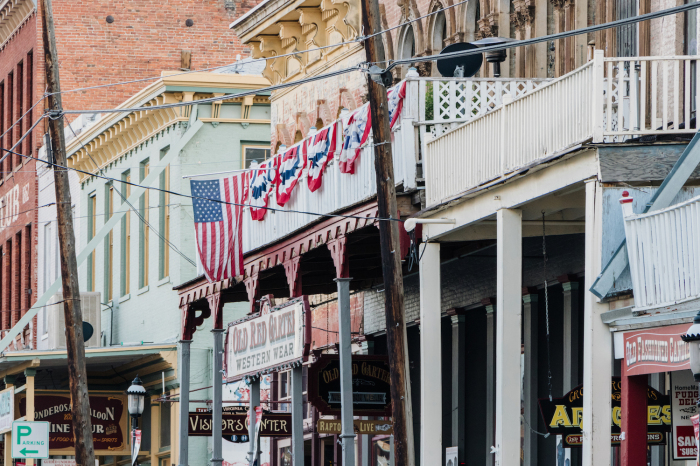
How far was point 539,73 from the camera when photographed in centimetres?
2189

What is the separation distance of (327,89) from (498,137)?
12.7 metres

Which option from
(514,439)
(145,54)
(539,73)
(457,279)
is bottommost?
(514,439)

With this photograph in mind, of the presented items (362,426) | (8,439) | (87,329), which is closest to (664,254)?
(362,426)

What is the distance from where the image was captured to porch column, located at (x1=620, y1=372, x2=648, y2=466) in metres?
13.6

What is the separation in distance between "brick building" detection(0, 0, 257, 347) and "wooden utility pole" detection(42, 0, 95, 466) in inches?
598

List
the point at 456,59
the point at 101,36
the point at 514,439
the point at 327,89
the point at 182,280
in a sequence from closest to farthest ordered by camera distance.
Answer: the point at 514,439, the point at 456,59, the point at 327,89, the point at 182,280, the point at 101,36

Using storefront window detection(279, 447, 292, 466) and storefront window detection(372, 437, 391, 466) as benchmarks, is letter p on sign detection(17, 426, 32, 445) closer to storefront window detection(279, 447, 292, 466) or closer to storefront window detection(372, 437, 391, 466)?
storefront window detection(279, 447, 292, 466)

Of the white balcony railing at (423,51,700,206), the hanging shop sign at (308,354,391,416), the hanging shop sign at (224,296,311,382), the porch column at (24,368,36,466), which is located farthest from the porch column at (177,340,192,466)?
the porch column at (24,368,36,466)

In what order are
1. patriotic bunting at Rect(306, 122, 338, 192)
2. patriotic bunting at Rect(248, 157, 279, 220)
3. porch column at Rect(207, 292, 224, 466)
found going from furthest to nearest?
porch column at Rect(207, 292, 224, 466)
patriotic bunting at Rect(248, 157, 279, 220)
patriotic bunting at Rect(306, 122, 338, 192)

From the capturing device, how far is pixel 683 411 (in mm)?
14984

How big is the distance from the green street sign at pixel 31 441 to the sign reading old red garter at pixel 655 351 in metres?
15.1

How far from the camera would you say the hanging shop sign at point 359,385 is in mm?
22562

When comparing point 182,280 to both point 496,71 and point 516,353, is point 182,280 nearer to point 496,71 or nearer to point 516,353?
point 496,71

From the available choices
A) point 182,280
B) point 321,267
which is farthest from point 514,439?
point 182,280
